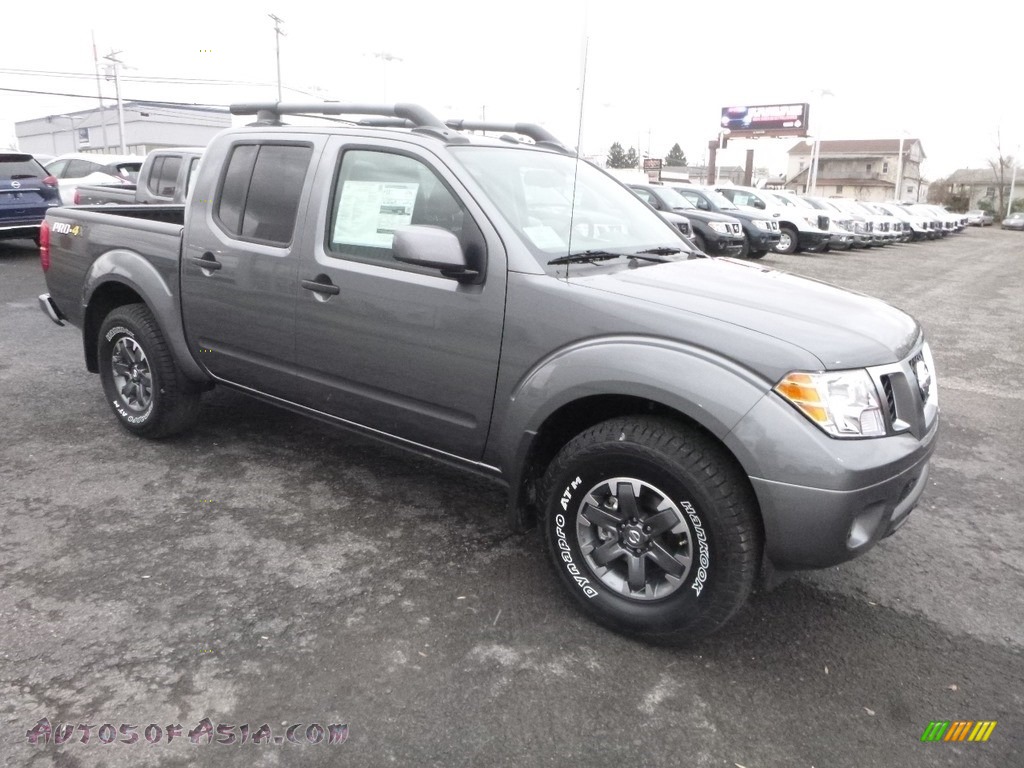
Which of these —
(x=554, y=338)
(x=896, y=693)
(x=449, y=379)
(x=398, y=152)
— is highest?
(x=398, y=152)

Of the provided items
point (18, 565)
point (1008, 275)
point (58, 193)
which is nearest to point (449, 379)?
point (18, 565)

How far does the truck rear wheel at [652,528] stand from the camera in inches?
107

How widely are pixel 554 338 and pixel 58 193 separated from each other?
12.4 m

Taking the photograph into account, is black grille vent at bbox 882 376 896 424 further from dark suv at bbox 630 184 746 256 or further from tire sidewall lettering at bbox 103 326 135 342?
dark suv at bbox 630 184 746 256

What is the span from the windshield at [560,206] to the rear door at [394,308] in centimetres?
19

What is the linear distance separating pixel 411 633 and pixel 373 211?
1.81 meters

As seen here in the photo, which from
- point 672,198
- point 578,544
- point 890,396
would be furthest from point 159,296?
point 672,198

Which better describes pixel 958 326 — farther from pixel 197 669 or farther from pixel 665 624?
pixel 197 669

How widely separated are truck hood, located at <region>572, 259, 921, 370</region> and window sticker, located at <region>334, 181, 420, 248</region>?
893 mm

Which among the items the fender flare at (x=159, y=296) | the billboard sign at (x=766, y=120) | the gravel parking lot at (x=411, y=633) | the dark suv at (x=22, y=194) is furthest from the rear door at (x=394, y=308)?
the billboard sign at (x=766, y=120)

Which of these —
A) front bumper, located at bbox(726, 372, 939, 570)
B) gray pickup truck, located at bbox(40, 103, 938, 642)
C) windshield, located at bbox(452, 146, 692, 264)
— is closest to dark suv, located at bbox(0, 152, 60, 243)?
gray pickup truck, located at bbox(40, 103, 938, 642)

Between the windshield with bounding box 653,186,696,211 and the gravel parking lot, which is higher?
the windshield with bounding box 653,186,696,211

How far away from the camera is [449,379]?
3.36m

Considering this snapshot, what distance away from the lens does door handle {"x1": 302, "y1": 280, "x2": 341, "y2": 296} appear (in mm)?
3656
